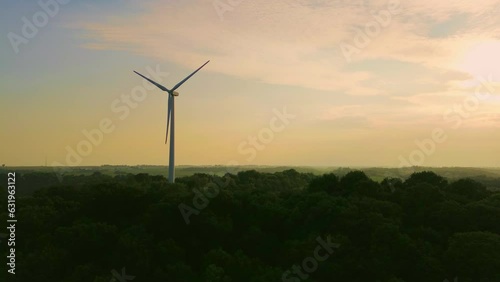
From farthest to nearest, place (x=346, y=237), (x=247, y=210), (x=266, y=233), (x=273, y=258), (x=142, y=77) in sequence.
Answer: (x=142, y=77), (x=247, y=210), (x=266, y=233), (x=273, y=258), (x=346, y=237)

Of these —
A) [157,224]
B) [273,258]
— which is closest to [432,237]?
[273,258]

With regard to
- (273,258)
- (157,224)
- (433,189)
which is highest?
(433,189)

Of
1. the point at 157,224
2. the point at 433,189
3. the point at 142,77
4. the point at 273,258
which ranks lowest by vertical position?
the point at 273,258

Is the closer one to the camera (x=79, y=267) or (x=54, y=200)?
(x=79, y=267)

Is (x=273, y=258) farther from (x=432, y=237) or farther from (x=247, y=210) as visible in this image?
(x=432, y=237)

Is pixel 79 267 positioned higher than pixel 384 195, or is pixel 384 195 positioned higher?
pixel 384 195

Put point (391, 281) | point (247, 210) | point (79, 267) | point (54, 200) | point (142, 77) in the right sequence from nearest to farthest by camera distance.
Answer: point (391, 281)
point (79, 267)
point (247, 210)
point (54, 200)
point (142, 77)

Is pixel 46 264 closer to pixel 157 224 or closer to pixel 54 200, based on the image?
pixel 157 224

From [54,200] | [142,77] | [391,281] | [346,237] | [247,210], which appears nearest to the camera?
[391,281]

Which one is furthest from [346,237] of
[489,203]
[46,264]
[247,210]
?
[46,264]
